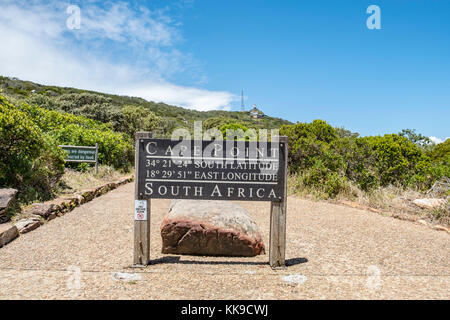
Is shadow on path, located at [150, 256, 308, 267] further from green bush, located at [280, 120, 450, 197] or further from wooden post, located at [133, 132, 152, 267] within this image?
green bush, located at [280, 120, 450, 197]

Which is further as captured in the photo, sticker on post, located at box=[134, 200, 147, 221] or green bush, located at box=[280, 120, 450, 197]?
green bush, located at box=[280, 120, 450, 197]

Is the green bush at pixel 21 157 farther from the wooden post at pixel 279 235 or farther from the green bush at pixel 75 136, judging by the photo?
the wooden post at pixel 279 235

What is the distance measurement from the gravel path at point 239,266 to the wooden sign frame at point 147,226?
0.52ft

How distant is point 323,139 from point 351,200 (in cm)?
401

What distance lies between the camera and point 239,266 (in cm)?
398

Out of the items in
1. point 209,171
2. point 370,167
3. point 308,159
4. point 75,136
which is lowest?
point 209,171

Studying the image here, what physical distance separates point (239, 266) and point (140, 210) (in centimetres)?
145

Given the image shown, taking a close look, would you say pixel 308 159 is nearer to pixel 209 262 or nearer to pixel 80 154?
pixel 209 262

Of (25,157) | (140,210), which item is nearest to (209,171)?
(140,210)

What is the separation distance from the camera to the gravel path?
127 inches

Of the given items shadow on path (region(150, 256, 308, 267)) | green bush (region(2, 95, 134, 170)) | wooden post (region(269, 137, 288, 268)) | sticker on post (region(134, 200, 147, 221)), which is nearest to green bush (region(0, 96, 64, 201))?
green bush (region(2, 95, 134, 170))

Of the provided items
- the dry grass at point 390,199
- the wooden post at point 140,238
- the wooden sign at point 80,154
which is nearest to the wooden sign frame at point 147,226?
the wooden post at point 140,238

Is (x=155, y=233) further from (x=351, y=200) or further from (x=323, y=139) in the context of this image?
(x=323, y=139)
